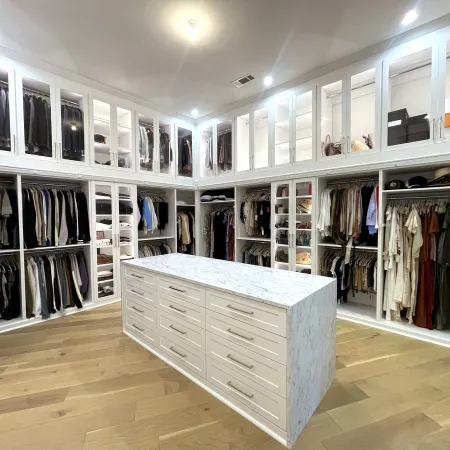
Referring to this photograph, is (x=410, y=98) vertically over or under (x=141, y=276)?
over

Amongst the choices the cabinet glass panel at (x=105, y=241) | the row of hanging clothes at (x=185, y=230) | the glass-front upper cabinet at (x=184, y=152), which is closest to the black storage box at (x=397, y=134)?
the glass-front upper cabinet at (x=184, y=152)

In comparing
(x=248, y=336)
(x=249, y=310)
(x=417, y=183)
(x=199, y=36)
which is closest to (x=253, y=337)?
(x=248, y=336)

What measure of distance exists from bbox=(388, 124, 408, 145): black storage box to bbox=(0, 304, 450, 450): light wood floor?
223 centimetres

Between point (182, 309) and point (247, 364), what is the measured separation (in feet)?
2.41

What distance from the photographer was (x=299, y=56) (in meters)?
3.19

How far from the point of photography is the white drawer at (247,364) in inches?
60.0

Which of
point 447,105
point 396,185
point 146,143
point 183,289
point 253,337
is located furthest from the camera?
point 146,143

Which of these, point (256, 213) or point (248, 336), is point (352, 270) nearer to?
point (256, 213)

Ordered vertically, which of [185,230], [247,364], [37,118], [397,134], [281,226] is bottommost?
[247,364]

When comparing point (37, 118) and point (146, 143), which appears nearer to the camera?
point (37, 118)

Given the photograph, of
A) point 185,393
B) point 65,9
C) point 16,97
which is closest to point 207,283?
point 185,393

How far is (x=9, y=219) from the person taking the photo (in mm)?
3119

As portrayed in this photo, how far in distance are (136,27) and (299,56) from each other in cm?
193

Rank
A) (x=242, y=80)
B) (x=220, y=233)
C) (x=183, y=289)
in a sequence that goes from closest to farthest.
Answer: (x=183, y=289), (x=242, y=80), (x=220, y=233)
